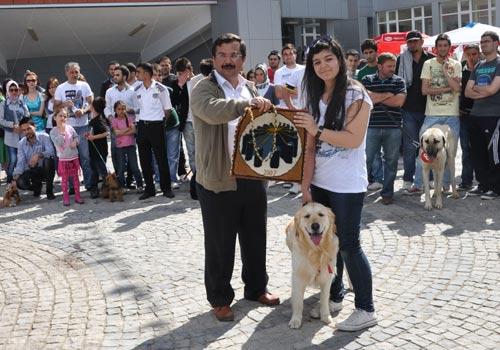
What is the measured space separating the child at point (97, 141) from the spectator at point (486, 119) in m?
5.87

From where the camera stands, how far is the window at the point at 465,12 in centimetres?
3406

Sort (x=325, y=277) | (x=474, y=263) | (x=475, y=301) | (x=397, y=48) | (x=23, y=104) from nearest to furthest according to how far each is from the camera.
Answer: (x=325, y=277), (x=475, y=301), (x=474, y=263), (x=23, y=104), (x=397, y=48)

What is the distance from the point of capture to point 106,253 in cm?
648

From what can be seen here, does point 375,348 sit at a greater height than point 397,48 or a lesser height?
lesser

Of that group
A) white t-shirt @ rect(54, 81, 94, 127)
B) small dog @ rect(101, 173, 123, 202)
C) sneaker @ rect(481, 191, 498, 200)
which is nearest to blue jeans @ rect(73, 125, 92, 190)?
white t-shirt @ rect(54, 81, 94, 127)

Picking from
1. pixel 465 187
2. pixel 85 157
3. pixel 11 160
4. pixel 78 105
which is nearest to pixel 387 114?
pixel 465 187

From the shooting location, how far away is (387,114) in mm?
7859

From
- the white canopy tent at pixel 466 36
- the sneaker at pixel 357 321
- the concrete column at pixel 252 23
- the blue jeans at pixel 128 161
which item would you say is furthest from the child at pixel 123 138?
the concrete column at pixel 252 23

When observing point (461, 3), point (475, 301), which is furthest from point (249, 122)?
point (461, 3)

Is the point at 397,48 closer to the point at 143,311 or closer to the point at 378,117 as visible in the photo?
the point at 378,117

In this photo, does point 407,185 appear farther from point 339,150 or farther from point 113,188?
point 339,150

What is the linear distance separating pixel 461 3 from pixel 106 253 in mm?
33699

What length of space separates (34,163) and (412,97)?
6.28 metres

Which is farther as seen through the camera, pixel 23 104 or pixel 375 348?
pixel 23 104
